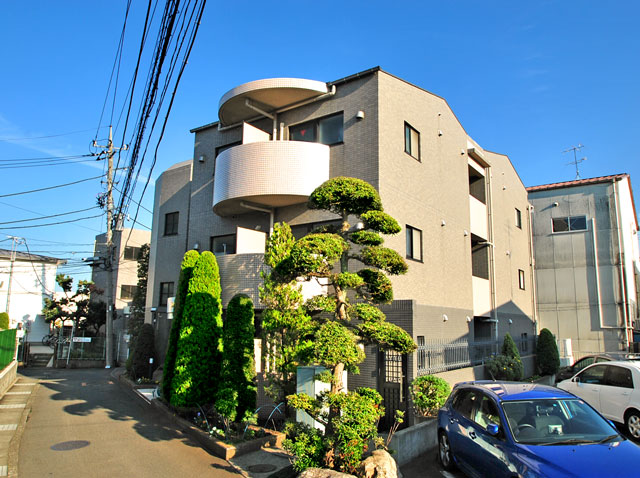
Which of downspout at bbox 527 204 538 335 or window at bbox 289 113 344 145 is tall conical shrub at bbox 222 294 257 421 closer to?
window at bbox 289 113 344 145

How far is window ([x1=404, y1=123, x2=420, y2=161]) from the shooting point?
14578 mm

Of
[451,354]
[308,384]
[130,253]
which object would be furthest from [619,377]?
[130,253]

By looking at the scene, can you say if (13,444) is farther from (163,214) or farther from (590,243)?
(590,243)

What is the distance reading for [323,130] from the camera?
14797 mm

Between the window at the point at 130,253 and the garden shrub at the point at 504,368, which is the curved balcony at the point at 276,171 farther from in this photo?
the window at the point at 130,253

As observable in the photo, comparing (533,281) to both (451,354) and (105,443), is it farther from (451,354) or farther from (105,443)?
(105,443)

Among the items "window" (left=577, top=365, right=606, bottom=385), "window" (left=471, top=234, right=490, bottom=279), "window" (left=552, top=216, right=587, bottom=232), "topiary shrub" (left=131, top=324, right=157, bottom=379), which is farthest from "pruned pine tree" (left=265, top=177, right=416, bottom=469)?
"window" (left=552, top=216, right=587, bottom=232)

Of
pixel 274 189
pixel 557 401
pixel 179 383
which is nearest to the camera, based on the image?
pixel 557 401

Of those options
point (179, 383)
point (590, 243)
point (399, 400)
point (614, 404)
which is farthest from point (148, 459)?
point (590, 243)

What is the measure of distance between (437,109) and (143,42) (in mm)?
11174

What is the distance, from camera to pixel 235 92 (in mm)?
14781

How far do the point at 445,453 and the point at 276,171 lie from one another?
8.82 m

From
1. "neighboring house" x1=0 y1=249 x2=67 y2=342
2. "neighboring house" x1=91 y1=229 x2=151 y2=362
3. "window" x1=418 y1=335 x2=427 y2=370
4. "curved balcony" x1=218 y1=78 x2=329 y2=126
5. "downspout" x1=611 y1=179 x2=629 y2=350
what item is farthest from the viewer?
"neighboring house" x1=0 y1=249 x2=67 y2=342

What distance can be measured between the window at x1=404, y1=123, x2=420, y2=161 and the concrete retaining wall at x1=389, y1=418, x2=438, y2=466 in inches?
329
